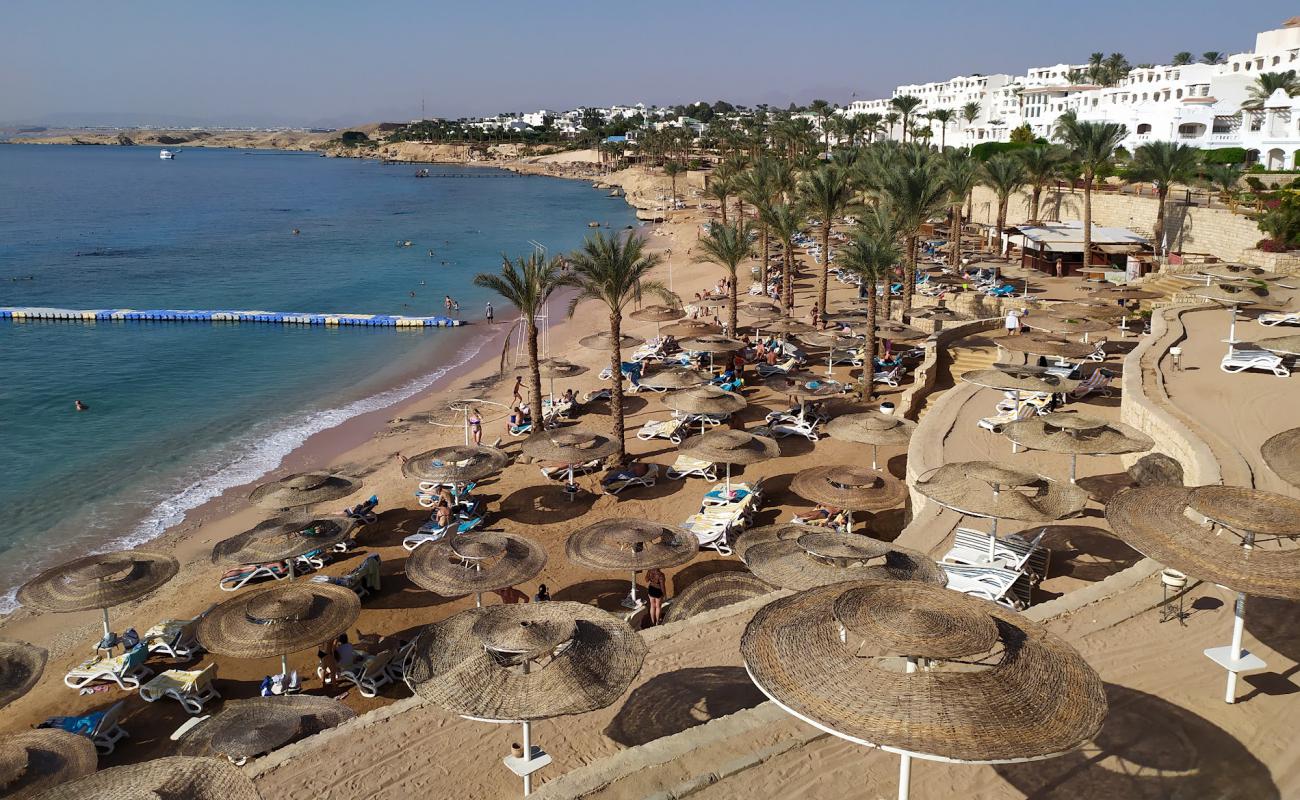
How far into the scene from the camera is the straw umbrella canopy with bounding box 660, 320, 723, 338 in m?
27.7

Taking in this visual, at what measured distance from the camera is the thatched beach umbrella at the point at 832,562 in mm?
10609

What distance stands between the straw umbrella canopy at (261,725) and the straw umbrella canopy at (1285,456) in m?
11.1

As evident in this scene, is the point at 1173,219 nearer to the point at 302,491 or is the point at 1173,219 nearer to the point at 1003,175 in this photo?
the point at 1003,175

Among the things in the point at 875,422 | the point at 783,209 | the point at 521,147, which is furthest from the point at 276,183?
the point at 875,422

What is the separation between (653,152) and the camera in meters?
128

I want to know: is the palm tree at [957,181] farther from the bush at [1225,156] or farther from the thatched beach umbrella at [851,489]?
the thatched beach umbrella at [851,489]

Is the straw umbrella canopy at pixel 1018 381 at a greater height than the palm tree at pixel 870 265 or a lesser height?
lesser

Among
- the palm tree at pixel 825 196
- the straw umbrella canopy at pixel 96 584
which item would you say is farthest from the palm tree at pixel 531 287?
the palm tree at pixel 825 196

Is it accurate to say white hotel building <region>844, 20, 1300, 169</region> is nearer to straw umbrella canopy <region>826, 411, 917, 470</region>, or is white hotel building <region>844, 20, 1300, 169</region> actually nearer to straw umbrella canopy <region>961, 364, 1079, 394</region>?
straw umbrella canopy <region>961, 364, 1079, 394</region>

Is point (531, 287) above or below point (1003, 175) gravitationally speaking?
below

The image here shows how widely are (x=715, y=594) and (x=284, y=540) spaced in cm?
741

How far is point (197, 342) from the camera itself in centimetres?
3853

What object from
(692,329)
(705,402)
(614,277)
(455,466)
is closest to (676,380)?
(705,402)

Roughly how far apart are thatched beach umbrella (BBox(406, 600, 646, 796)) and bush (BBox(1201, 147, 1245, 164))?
5216 cm
